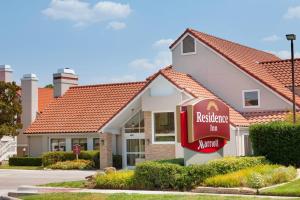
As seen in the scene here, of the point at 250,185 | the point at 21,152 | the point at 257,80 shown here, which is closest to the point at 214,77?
the point at 257,80

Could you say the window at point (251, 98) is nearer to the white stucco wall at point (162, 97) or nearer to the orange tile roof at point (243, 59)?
the orange tile roof at point (243, 59)

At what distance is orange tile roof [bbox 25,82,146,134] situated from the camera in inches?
1716

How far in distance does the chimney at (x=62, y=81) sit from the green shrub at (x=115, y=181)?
97.4 feet

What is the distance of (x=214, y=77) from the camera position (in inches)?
1485

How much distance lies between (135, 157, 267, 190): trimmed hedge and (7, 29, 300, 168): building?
8.46 meters

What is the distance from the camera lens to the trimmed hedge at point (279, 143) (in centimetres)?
2641

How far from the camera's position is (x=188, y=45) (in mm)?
38844

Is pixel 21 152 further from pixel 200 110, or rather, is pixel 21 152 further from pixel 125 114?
pixel 200 110

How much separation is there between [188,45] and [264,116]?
288 inches

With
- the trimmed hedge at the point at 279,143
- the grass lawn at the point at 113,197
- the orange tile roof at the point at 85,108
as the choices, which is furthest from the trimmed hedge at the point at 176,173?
the orange tile roof at the point at 85,108

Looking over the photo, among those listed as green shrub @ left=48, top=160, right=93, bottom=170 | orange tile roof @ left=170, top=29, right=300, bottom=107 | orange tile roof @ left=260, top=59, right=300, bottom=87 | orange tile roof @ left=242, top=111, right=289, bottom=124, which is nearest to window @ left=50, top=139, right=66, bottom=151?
green shrub @ left=48, top=160, right=93, bottom=170

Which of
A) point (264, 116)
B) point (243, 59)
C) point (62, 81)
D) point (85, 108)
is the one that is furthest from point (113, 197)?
point (62, 81)

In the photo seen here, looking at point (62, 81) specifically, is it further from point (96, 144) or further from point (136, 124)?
point (136, 124)

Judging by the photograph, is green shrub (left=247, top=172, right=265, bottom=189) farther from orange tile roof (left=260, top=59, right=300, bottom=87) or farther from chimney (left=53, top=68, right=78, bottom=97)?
chimney (left=53, top=68, right=78, bottom=97)
